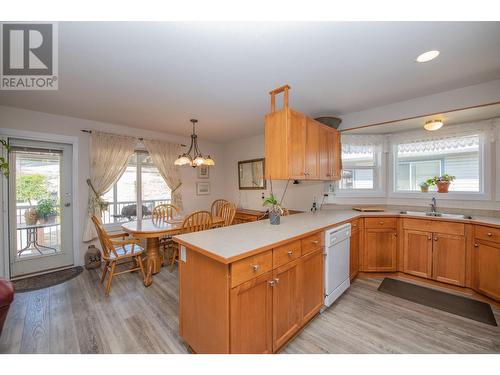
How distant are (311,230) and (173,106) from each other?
2.38 m

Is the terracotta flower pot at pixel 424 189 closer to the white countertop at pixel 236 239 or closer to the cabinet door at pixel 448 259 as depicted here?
the cabinet door at pixel 448 259

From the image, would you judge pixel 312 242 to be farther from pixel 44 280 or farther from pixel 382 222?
pixel 44 280

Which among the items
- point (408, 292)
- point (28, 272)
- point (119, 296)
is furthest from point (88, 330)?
point (408, 292)

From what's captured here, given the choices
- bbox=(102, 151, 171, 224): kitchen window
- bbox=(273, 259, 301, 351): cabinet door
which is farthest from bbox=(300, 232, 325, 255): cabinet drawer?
bbox=(102, 151, 171, 224): kitchen window

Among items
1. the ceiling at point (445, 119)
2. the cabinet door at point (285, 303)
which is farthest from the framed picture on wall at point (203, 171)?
the cabinet door at point (285, 303)

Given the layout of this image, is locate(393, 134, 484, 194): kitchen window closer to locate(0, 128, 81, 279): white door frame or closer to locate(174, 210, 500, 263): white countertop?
locate(174, 210, 500, 263): white countertop

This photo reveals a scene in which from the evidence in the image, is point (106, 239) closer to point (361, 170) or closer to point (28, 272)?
point (28, 272)

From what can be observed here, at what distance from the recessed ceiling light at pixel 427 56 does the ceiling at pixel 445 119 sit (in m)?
1.04

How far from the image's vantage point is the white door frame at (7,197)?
2.65 m

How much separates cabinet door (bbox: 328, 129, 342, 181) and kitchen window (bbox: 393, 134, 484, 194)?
0.96m

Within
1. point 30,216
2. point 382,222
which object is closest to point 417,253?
point 382,222

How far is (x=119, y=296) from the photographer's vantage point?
7.52ft

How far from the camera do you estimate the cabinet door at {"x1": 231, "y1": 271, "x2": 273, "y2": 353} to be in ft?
3.85
